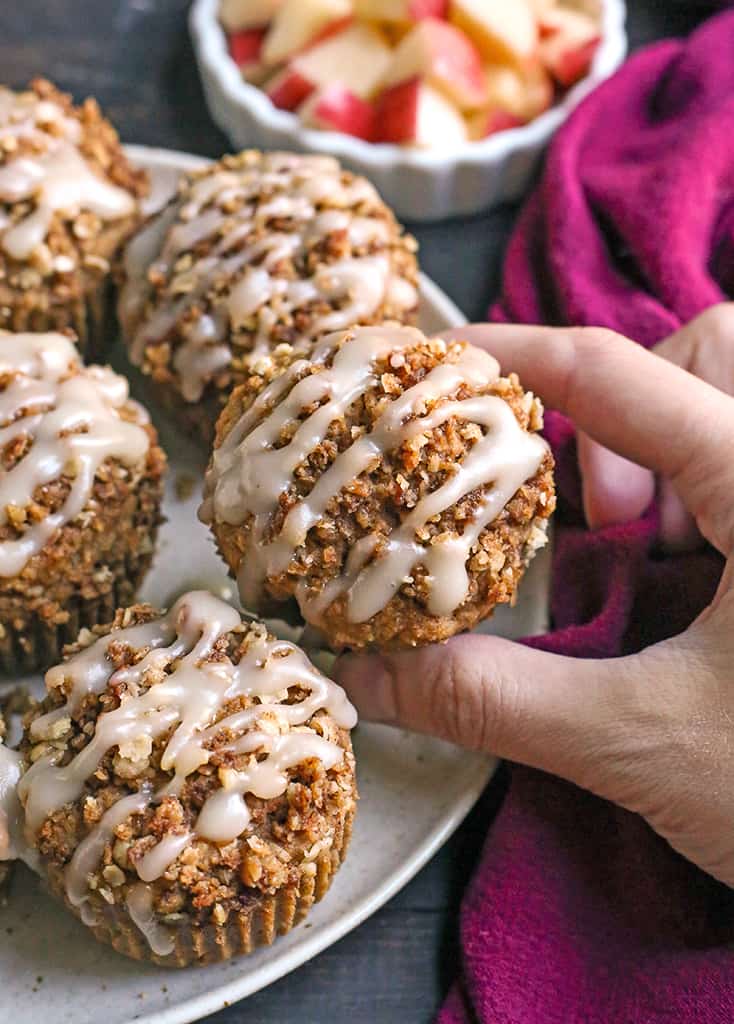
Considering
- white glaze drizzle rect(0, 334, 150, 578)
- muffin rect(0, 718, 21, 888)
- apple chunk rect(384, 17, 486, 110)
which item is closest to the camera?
muffin rect(0, 718, 21, 888)

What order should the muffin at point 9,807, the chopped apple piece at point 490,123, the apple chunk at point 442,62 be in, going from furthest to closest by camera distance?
the chopped apple piece at point 490,123, the apple chunk at point 442,62, the muffin at point 9,807

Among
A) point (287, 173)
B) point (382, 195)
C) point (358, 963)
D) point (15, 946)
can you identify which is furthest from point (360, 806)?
point (382, 195)

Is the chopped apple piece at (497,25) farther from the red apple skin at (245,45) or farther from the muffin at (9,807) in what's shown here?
the muffin at (9,807)

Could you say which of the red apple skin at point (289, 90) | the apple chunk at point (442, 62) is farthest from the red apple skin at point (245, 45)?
the apple chunk at point (442, 62)

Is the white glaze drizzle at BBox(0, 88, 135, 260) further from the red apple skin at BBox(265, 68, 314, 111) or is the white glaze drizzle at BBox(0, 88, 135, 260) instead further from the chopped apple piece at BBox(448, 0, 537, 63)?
the chopped apple piece at BBox(448, 0, 537, 63)

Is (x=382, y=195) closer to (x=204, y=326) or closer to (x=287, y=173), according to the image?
(x=287, y=173)

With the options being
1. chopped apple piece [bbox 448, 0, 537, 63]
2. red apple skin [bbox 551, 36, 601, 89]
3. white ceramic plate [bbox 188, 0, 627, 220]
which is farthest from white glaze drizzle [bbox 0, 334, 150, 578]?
red apple skin [bbox 551, 36, 601, 89]

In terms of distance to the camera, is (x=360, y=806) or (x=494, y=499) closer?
(x=494, y=499)
